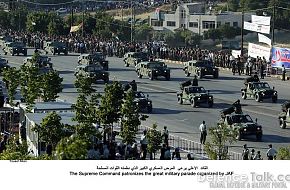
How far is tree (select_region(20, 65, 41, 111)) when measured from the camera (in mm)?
41619

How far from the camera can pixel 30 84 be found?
146 ft

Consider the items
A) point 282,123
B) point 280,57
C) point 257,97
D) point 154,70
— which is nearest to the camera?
point 282,123

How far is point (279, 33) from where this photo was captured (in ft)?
420

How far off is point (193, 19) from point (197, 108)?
8110 cm

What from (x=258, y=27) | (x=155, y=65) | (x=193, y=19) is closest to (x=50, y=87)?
(x=155, y=65)

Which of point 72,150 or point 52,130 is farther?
point 52,130

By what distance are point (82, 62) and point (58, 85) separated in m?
26.2

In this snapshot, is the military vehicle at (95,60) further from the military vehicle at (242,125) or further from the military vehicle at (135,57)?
the military vehicle at (242,125)

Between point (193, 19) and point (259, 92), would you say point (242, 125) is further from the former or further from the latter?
point (193, 19)

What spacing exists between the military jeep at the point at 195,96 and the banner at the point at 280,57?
14469 mm

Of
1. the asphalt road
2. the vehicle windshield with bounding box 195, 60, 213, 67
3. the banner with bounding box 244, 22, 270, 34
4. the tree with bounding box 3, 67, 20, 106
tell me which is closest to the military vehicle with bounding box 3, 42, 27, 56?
the asphalt road

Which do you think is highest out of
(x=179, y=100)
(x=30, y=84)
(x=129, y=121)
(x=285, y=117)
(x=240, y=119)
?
(x=30, y=84)

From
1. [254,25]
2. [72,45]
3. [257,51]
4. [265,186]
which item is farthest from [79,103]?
[72,45]

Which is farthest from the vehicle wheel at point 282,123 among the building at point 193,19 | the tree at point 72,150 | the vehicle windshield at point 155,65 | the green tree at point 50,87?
the building at point 193,19
